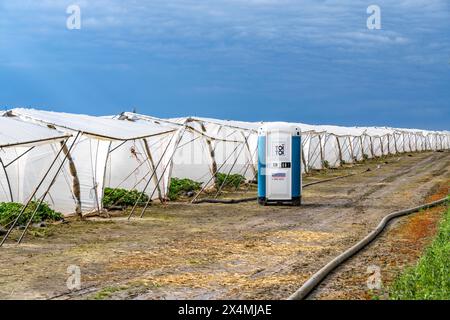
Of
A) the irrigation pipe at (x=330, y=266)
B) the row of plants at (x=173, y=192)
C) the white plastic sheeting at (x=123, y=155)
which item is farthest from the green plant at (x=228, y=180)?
the irrigation pipe at (x=330, y=266)

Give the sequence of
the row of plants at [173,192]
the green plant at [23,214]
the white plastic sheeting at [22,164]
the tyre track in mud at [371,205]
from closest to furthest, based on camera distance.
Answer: the tyre track in mud at [371,205], the green plant at [23,214], the white plastic sheeting at [22,164], the row of plants at [173,192]

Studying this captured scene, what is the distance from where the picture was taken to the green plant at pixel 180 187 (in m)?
27.7

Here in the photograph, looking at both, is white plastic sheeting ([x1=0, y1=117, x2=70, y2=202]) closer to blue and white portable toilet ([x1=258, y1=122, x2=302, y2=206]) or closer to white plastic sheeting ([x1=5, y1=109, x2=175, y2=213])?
white plastic sheeting ([x1=5, y1=109, x2=175, y2=213])

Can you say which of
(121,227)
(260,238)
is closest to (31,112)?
(121,227)

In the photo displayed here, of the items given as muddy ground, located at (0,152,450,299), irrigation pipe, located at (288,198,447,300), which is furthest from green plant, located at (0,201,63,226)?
irrigation pipe, located at (288,198,447,300)

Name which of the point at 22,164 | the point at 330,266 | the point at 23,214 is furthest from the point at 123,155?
the point at 330,266

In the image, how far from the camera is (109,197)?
23578 mm

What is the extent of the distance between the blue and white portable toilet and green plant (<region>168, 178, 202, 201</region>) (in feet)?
14.7

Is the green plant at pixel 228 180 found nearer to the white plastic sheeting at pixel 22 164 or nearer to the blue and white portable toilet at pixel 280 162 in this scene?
the blue and white portable toilet at pixel 280 162

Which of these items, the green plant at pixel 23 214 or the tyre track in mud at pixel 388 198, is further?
the green plant at pixel 23 214

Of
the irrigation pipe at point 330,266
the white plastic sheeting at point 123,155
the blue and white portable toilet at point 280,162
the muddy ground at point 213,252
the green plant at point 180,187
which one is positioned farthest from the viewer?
the green plant at point 180,187

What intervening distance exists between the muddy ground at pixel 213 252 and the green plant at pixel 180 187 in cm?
305

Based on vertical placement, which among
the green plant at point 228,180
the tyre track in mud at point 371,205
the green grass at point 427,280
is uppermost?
the green plant at point 228,180
